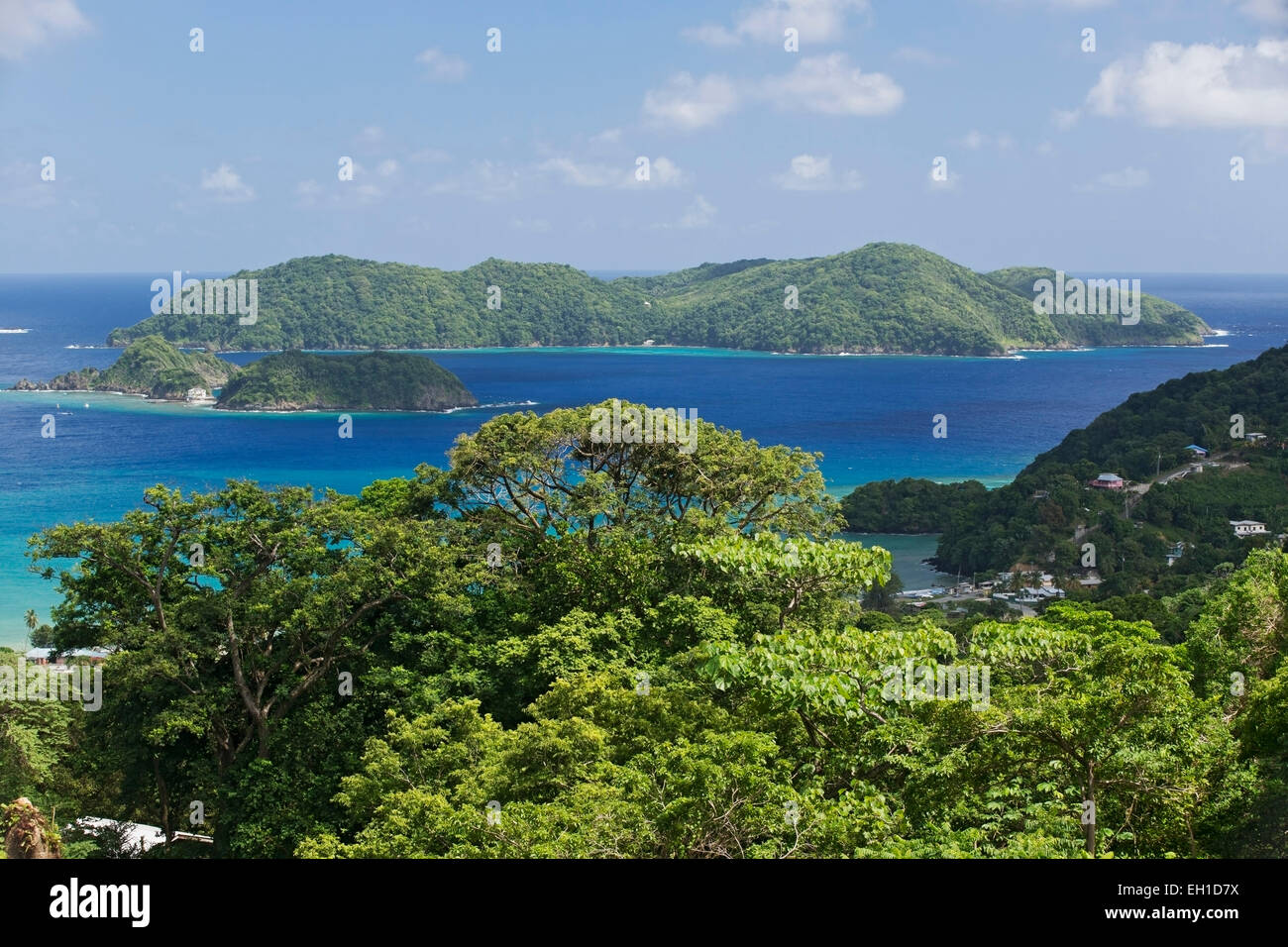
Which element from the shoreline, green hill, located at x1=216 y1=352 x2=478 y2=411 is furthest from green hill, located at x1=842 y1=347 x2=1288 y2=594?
the shoreline

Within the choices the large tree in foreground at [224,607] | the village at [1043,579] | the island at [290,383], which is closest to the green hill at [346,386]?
the island at [290,383]

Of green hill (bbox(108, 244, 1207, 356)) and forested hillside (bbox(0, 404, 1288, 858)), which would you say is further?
green hill (bbox(108, 244, 1207, 356))

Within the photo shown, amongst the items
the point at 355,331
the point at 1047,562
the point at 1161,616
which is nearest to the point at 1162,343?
the point at 355,331

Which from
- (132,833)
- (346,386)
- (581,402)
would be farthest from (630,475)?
(346,386)

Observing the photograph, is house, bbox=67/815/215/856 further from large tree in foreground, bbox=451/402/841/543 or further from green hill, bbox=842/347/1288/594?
green hill, bbox=842/347/1288/594

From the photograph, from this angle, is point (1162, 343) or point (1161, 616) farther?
point (1162, 343)

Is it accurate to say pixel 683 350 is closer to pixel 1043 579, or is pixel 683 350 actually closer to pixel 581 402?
pixel 581 402
